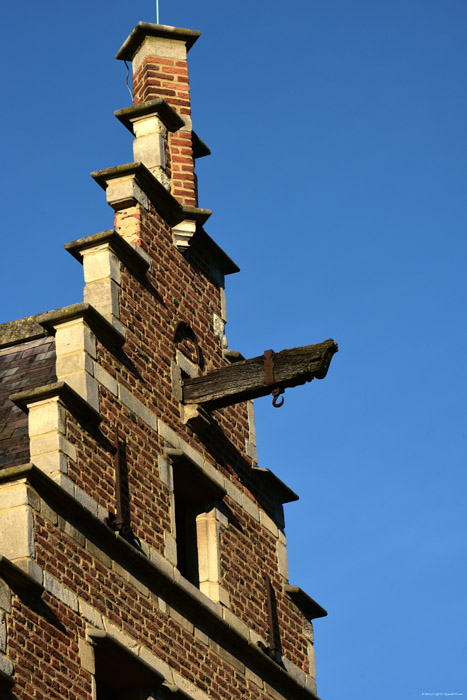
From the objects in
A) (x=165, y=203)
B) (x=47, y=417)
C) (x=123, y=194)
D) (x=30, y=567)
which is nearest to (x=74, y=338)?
(x=47, y=417)

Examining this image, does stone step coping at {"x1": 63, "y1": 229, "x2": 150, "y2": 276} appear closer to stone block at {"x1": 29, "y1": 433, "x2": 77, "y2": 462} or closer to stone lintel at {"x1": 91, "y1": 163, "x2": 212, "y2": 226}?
stone lintel at {"x1": 91, "y1": 163, "x2": 212, "y2": 226}

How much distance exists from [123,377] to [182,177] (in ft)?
10.7

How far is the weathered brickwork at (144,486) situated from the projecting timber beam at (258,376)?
19cm

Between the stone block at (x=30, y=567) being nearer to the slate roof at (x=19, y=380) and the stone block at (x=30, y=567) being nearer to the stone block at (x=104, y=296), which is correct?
the slate roof at (x=19, y=380)

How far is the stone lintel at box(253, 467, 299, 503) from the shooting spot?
16297 mm

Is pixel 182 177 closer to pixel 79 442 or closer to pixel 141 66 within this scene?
pixel 141 66

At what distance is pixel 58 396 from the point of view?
12.9m

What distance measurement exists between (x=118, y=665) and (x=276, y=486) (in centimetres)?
428

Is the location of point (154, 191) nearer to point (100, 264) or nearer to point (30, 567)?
point (100, 264)

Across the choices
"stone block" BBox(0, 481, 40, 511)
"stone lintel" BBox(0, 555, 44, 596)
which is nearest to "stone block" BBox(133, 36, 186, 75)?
"stone block" BBox(0, 481, 40, 511)

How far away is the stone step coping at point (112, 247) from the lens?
14.7 m

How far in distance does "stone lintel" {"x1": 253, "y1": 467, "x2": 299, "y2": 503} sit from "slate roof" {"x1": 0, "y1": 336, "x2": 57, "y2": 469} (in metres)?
2.52

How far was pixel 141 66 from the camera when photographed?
56.8 feet

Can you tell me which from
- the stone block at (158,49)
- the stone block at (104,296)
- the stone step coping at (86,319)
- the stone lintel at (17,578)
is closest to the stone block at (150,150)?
the stone block at (158,49)
